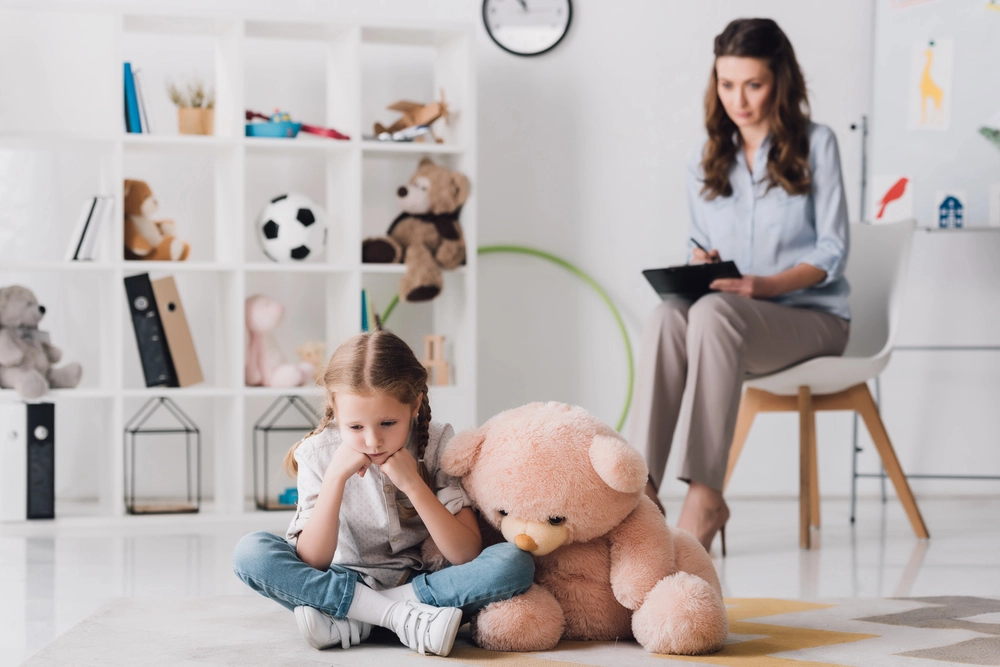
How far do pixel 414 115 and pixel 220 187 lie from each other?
516 millimetres

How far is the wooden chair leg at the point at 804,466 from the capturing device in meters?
2.21

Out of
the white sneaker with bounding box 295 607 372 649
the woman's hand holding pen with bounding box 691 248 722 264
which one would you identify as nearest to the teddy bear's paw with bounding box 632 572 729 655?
the white sneaker with bounding box 295 607 372 649

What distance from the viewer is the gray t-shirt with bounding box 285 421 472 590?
4.60ft

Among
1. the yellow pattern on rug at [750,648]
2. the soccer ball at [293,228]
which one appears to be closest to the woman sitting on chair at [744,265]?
the yellow pattern on rug at [750,648]

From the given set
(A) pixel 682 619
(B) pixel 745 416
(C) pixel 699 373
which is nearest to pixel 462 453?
(A) pixel 682 619

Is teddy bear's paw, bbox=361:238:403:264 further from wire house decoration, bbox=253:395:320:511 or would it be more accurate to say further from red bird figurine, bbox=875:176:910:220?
red bird figurine, bbox=875:176:910:220

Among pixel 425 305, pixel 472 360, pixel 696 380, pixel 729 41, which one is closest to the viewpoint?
pixel 696 380

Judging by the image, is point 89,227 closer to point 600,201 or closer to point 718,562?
point 600,201

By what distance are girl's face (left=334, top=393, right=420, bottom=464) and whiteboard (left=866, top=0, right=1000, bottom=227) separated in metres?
2.03

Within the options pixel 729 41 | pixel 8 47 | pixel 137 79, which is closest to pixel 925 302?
pixel 729 41

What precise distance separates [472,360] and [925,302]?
1292 mm

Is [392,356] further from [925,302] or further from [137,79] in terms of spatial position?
[925,302]

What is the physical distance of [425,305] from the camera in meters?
2.96

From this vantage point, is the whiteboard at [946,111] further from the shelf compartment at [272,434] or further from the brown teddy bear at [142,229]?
the brown teddy bear at [142,229]
